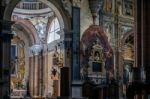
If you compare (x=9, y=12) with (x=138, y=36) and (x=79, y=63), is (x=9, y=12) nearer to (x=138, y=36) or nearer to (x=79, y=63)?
(x=79, y=63)

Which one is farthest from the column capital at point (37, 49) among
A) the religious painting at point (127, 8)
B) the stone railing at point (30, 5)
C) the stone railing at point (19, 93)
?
the religious painting at point (127, 8)

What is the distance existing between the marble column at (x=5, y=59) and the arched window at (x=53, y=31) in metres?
7.15

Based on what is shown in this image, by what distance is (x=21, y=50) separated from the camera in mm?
32312

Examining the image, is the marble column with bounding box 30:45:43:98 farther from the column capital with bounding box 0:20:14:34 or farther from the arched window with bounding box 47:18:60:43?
the column capital with bounding box 0:20:14:34

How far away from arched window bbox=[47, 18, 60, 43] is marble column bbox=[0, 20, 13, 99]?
7.15 meters

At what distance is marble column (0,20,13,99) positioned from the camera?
2084 centimetres

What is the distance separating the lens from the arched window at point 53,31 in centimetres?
2854

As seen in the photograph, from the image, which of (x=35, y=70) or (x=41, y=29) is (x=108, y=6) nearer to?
(x=41, y=29)

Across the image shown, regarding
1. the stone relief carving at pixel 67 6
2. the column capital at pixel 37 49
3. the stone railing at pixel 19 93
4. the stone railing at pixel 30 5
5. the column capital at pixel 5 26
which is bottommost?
the stone railing at pixel 19 93

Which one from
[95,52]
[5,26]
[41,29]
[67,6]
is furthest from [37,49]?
[5,26]

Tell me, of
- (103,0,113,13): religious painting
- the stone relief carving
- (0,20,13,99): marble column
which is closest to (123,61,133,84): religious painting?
(103,0,113,13): religious painting

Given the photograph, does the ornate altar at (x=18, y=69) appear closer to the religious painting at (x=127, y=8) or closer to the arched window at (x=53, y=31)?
the arched window at (x=53, y=31)

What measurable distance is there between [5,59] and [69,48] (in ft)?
14.1

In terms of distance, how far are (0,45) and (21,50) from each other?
11072mm
